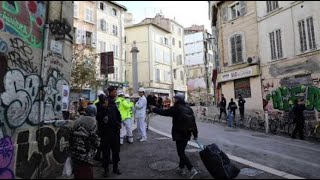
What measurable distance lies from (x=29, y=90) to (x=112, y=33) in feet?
111

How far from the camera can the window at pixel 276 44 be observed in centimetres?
2152

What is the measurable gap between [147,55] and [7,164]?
134ft

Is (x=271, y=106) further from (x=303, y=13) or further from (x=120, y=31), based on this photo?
(x=120, y=31)

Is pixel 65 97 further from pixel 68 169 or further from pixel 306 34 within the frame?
pixel 306 34

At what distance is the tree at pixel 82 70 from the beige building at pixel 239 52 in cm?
913

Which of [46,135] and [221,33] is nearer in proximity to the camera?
[46,135]

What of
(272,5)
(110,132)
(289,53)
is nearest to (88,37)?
(272,5)

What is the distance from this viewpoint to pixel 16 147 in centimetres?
711

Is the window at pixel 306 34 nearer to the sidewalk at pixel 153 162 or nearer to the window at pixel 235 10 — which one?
the window at pixel 235 10

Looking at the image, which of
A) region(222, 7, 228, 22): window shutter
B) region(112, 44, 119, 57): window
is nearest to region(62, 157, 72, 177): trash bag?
region(222, 7, 228, 22): window shutter

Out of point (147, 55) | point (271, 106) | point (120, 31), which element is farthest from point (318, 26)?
point (147, 55)

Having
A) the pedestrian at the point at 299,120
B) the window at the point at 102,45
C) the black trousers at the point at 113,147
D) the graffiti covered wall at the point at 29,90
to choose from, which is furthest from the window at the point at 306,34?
the window at the point at 102,45

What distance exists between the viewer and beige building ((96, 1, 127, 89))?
126ft

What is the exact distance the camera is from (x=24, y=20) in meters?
7.64
